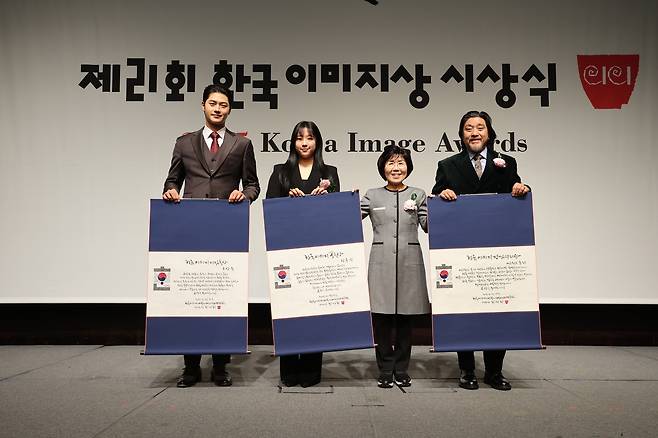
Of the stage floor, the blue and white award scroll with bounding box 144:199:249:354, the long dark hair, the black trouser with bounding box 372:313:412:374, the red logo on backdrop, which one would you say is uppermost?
the red logo on backdrop

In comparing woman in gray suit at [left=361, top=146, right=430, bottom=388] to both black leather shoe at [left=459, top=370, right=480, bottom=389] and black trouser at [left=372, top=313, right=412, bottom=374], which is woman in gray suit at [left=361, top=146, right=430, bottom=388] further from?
black leather shoe at [left=459, top=370, right=480, bottom=389]

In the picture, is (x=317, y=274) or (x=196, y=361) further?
(x=196, y=361)

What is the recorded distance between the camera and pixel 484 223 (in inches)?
96.3

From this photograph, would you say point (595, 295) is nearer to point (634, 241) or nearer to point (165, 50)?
point (634, 241)

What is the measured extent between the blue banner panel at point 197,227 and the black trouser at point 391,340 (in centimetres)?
90

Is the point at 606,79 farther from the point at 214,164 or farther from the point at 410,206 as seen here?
the point at 214,164

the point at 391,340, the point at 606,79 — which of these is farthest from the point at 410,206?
the point at 606,79

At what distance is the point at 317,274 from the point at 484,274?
36.2 inches

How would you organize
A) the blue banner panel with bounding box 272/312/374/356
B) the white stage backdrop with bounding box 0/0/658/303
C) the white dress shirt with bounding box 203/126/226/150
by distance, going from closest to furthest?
the blue banner panel with bounding box 272/312/374/356 → the white dress shirt with bounding box 203/126/226/150 → the white stage backdrop with bounding box 0/0/658/303

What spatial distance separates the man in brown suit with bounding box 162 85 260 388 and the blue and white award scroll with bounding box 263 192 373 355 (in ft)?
1.24

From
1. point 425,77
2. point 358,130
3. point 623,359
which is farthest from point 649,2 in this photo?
point 623,359

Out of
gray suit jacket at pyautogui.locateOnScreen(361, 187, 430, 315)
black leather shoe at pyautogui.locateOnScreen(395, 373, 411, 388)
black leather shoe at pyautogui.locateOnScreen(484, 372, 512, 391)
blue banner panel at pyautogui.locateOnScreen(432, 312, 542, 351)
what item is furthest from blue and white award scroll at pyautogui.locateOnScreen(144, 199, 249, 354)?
black leather shoe at pyautogui.locateOnScreen(484, 372, 512, 391)

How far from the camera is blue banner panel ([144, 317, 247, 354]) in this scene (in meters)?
2.42

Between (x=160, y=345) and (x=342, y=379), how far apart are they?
1.09m
